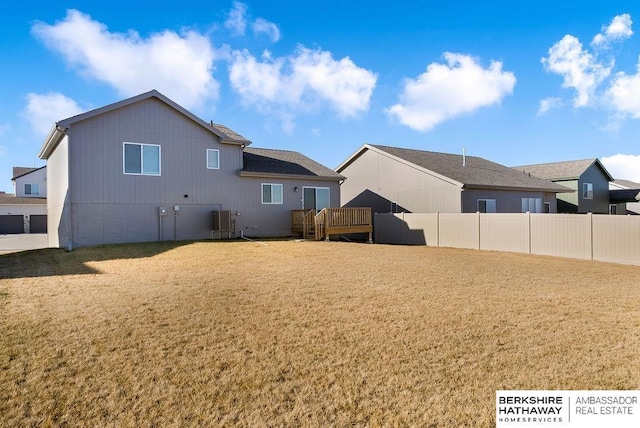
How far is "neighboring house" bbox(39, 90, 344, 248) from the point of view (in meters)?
13.8

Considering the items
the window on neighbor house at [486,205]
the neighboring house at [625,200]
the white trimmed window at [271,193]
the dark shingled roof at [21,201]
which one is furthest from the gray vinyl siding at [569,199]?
the dark shingled roof at [21,201]

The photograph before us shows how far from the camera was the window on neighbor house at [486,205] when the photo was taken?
795 inches

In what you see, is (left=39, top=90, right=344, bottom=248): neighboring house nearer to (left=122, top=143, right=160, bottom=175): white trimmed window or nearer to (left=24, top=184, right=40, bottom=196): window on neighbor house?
(left=122, top=143, right=160, bottom=175): white trimmed window

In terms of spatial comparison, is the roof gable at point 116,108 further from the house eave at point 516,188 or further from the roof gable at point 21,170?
the roof gable at point 21,170

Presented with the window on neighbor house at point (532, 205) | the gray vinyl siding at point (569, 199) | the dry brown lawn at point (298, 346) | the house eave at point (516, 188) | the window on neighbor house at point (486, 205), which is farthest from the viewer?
the gray vinyl siding at point (569, 199)

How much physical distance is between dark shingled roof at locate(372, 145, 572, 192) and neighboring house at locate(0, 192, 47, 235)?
103 ft

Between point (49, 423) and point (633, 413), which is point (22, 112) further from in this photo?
point (633, 413)

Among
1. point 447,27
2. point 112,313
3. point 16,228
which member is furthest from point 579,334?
point 16,228

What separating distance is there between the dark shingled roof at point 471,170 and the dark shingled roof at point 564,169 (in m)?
3.25

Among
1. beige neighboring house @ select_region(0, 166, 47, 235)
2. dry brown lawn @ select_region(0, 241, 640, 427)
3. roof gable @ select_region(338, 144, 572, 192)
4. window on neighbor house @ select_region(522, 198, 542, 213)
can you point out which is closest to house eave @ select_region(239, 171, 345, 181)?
roof gable @ select_region(338, 144, 572, 192)

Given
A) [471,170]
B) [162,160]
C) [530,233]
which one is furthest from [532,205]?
[162,160]

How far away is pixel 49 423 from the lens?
2.81 metres

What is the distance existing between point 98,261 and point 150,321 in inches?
264

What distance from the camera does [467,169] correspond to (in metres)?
22.8
